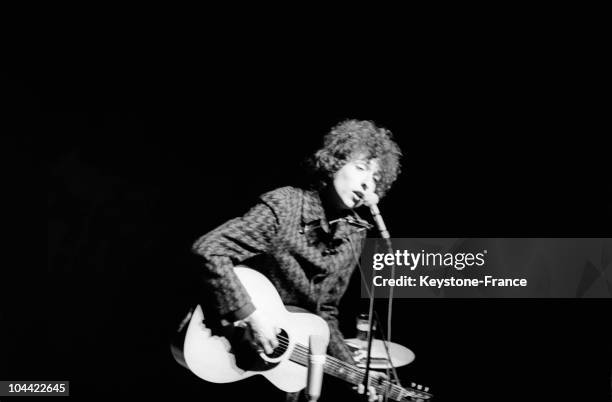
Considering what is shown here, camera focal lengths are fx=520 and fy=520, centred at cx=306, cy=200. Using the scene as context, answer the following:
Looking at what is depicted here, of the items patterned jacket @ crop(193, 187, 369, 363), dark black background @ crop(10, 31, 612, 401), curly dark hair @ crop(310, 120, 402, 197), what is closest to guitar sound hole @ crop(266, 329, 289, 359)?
patterned jacket @ crop(193, 187, 369, 363)

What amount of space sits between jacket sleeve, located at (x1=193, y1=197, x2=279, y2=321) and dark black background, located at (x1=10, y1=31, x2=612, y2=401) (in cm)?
11

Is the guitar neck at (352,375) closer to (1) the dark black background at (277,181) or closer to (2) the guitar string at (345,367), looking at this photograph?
(2) the guitar string at (345,367)

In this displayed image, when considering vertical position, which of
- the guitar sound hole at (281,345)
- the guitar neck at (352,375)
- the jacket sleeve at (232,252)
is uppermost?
the jacket sleeve at (232,252)

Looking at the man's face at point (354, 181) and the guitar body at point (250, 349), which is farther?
the man's face at point (354, 181)

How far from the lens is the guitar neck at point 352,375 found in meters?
2.18

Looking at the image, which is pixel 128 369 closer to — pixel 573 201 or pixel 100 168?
pixel 100 168

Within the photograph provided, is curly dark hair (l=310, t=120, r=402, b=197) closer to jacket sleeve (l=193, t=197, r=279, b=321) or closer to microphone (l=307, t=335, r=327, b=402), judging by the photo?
jacket sleeve (l=193, t=197, r=279, b=321)

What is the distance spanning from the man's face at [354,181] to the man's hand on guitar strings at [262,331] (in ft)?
2.06

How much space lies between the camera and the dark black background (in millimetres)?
2518

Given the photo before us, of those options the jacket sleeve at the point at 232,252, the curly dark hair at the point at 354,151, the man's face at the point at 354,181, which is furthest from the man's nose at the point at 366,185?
the jacket sleeve at the point at 232,252

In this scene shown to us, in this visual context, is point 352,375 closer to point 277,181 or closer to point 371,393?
point 371,393

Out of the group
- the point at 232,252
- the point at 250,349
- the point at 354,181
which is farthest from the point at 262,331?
the point at 354,181

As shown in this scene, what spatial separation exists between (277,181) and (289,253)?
620 mm

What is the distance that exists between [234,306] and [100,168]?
109 cm
